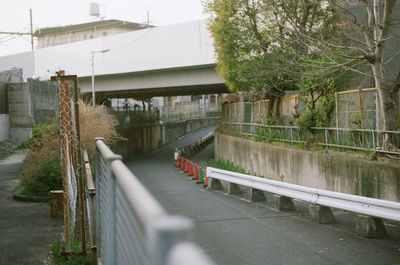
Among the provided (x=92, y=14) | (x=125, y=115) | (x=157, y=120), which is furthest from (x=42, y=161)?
(x=92, y=14)

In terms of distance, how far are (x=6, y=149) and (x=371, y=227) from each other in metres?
26.0

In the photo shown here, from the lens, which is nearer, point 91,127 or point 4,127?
point 91,127

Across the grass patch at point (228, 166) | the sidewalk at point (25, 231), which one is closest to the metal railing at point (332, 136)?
the grass patch at point (228, 166)

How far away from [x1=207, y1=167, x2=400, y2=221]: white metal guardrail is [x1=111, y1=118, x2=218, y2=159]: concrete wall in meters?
21.0

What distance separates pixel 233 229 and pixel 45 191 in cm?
644

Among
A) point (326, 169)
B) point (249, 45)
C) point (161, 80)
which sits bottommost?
point (326, 169)

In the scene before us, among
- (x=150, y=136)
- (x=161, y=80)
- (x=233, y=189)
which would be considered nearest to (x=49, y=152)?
(x=233, y=189)

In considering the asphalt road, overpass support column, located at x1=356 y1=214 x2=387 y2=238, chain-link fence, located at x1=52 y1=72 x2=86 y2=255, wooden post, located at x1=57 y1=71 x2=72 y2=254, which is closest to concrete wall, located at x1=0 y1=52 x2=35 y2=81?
the asphalt road

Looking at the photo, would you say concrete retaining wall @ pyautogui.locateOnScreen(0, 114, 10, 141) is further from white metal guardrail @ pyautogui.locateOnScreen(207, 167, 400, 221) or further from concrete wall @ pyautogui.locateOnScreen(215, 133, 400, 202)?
white metal guardrail @ pyautogui.locateOnScreen(207, 167, 400, 221)

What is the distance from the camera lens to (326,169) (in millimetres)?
15555

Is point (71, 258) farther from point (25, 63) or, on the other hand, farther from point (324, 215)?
point (25, 63)

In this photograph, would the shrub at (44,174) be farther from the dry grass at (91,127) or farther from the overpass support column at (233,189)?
the overpass support column at (233,189)

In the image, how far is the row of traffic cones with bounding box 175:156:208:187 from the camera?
21808mm

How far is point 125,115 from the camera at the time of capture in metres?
43.9
